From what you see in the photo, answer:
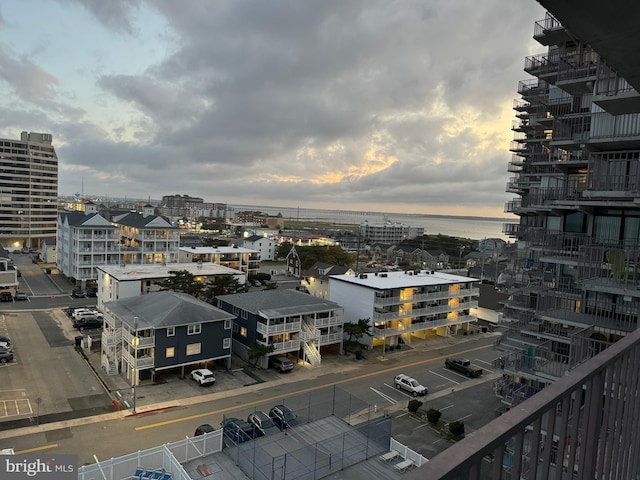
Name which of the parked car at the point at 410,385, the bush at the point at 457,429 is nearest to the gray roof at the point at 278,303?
the parked car at the point at 410,385

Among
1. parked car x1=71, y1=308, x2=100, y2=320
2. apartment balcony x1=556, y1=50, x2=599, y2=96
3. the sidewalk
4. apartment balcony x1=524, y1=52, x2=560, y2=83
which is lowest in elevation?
the sidewalk

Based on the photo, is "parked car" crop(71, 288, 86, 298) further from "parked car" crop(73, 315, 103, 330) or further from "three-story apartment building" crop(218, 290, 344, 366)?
"three-story apartment building" crop(218, 290, 344, 366)

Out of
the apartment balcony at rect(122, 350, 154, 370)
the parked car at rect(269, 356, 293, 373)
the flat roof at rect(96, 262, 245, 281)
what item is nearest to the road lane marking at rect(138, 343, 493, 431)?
the parked car at rect(269, 356, 293, 373)

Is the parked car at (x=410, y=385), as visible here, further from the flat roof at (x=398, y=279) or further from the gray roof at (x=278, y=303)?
the flat roof at (x=398, y=279)

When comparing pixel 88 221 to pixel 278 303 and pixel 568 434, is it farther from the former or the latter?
pixel 568 434

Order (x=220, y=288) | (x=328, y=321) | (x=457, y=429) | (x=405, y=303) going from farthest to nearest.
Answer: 1. (x=220, y=288)
2. (x=405, y=303)
3. (x=328, y=321)
4. (x=457, y=429)

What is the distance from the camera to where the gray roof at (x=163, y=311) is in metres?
23.8

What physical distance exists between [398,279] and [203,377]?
17.1 m

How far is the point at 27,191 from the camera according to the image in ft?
263

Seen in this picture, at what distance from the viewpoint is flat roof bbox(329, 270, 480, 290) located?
105 ft

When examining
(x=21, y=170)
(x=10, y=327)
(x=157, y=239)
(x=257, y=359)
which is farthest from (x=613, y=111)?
(x=21, y=170)

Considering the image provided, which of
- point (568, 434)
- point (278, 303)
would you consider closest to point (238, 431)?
point (278, 303)

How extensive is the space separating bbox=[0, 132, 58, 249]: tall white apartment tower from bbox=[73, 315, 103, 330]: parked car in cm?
5865

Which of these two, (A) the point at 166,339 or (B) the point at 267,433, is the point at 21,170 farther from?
(B) the point at 267,433
